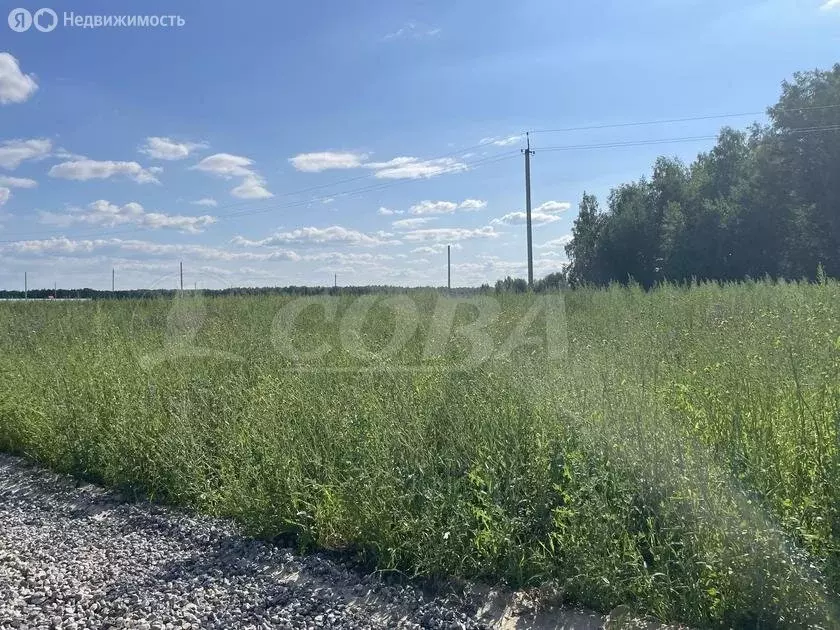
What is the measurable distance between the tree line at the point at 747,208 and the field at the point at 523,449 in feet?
56.4

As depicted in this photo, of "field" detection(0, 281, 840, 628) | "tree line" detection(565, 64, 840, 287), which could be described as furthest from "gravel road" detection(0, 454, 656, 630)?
"tree line" detection(565, 64, 840, 287)

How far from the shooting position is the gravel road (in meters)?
3.28

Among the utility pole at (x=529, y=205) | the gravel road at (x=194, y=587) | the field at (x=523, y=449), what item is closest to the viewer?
the field at (x=523, y=449)

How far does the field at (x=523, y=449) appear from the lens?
3.11 metres

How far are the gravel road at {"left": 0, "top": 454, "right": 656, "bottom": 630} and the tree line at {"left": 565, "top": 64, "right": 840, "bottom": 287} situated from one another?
19818 mm

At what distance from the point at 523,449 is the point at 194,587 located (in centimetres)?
225

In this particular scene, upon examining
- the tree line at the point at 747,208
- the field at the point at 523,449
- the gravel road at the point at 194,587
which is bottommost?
the gravel road at the point at 194,587

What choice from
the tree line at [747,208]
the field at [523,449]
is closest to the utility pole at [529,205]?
the tree line at [747,208]

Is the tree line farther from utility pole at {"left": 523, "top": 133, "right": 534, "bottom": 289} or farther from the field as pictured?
the field

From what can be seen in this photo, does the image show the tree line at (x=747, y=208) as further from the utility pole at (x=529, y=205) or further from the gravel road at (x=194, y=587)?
the gravel road at (x=194, y=587)

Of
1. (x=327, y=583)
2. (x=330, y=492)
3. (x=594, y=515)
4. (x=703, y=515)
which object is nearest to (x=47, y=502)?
(x=330, y=492)

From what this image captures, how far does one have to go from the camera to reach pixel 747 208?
2883 centimetres

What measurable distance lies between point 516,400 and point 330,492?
5.07ft

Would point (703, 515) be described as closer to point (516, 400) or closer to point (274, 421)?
point (516, 400)
